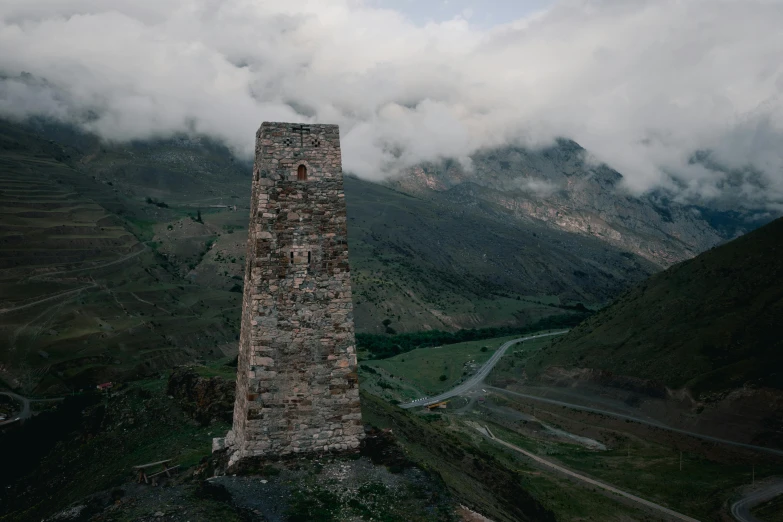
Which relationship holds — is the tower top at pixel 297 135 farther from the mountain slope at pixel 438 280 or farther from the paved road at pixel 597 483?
the mountain slope at pixel 438 280

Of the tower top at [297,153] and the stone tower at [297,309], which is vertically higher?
the tower top at [297,153]

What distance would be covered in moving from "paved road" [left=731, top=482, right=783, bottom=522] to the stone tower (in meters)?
32.9

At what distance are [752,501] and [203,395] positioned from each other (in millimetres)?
35272

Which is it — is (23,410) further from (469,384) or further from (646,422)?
(646,422)

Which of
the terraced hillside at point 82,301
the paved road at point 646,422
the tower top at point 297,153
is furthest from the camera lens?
the terraced hillside at point 82,301

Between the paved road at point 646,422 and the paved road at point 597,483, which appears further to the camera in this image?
the paved road at point 646,422

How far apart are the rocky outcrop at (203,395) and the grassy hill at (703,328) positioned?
47.4 m

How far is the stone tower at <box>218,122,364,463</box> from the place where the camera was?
12.3m

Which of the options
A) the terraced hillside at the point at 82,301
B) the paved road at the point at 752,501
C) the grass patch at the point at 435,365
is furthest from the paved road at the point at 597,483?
the terraced hillside at the point at 82,301

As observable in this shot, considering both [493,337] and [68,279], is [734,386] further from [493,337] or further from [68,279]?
[68,279]

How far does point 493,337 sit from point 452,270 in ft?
172

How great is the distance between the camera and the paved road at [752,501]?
3384 centimetres

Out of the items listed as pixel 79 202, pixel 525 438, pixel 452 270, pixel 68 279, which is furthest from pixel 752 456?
pixel 452 270

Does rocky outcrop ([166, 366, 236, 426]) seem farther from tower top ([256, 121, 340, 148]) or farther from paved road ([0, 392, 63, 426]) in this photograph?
paved road ([0, 392, 63, 426])
